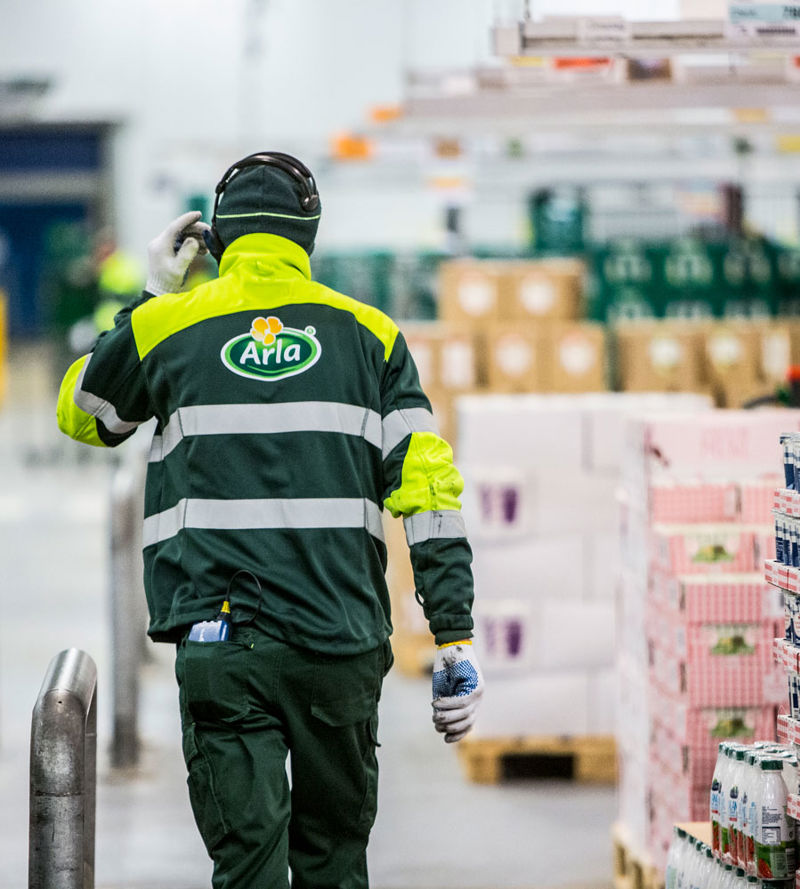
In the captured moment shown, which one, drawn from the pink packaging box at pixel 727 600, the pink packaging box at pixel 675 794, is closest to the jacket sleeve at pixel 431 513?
the pink packaging box at pixel 727 600

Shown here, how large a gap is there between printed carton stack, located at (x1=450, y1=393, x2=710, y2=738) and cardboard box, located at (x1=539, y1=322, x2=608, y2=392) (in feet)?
5.75

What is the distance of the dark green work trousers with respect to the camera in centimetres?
323

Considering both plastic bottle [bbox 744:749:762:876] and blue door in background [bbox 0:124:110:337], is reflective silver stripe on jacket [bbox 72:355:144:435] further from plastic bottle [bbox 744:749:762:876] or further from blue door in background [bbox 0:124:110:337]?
blue door in background [bbox 0:124:110:337]

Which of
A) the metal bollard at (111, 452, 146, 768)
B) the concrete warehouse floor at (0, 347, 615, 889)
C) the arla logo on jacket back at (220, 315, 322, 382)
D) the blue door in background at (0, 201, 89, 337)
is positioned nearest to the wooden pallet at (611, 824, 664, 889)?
the concrete warehouse floor at (0, 347, 615, 889)

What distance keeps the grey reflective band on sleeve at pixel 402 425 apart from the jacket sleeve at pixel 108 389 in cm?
55

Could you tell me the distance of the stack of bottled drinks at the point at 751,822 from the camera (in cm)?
334

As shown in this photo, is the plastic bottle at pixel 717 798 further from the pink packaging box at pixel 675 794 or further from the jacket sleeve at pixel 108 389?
the jacket sleeve at pixel 108 389

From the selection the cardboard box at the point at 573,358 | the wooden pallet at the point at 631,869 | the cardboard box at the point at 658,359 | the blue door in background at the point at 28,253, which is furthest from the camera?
the blue door in background at the point at 28,253

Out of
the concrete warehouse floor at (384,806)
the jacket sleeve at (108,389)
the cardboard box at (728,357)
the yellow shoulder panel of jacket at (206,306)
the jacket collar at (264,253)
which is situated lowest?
the concrete warehouse floor at (384,806)

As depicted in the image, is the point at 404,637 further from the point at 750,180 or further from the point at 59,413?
the point at 750,180

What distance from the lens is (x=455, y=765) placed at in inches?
267

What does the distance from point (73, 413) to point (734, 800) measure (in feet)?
5.67

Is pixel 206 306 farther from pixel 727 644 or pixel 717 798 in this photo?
pixel 727 644

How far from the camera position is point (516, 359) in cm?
828
